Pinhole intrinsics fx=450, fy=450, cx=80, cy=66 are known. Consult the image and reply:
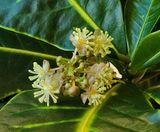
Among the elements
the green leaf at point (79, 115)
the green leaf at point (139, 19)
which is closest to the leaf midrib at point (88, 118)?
the green leaf at point (79, 115)

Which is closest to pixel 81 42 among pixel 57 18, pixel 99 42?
pixel 99 42

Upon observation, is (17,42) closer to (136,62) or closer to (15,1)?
(15,1)

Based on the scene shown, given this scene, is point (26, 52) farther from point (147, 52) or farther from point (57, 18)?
point (147, 52)

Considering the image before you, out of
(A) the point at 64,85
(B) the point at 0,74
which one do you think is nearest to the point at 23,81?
(B) the point at 0,74

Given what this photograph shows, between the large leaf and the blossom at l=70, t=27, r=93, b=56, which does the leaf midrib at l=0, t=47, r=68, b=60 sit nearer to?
the large leaf

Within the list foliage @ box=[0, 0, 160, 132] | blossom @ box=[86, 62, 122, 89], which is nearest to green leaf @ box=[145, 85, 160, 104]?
foliage @ box=[0, 0, 160, 132]
